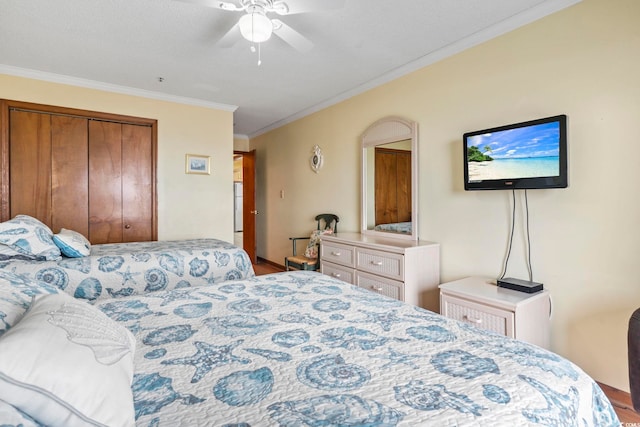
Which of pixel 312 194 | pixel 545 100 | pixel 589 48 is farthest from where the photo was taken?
pixel 312 194

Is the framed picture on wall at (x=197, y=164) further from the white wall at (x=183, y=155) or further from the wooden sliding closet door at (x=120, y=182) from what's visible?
the wooden sliding closet door at (x=120, y=182)

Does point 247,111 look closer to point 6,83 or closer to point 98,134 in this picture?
point 98,134

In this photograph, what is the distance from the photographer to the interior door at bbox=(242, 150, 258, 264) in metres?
5.86

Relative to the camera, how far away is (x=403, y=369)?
3.02ft

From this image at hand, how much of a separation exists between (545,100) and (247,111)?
3.60 metres

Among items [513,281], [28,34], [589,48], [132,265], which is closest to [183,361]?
[132,265]

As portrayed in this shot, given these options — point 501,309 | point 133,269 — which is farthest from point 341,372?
point 133,269

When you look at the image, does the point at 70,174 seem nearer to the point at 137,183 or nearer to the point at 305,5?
the point at 137,183

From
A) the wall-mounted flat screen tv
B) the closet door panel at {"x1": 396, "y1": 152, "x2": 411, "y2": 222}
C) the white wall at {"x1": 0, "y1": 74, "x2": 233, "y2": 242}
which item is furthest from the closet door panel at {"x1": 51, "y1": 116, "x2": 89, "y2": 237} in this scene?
the wall-mounted flat screen tv

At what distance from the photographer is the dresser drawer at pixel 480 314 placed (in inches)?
76.7

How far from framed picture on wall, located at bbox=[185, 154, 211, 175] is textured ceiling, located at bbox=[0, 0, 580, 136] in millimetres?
794

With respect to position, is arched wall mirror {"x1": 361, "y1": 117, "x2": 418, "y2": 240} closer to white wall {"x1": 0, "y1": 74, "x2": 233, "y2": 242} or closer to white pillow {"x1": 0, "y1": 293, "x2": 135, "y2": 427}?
white wall {"x1": 0, "y1": 74, "x2": 233, "y2": 242}

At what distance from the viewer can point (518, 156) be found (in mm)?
2205

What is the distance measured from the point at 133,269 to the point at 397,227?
232cm
